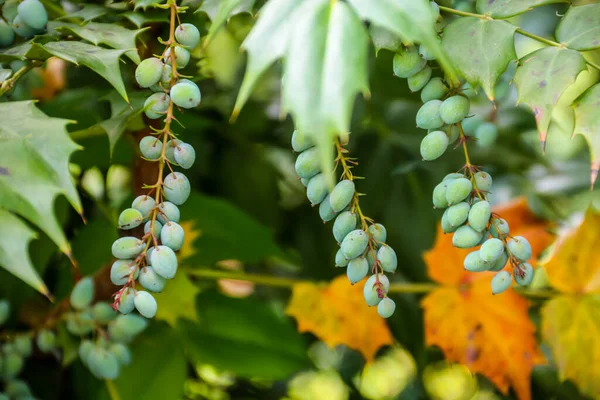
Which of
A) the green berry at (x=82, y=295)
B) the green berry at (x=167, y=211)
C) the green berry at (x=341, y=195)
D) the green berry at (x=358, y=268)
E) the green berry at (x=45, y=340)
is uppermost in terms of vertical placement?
the green berry at (x=341, y=195)

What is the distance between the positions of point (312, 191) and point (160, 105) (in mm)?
143

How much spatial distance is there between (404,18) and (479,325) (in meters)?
0.58

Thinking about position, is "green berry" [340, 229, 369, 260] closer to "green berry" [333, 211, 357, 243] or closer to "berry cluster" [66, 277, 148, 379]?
"green berry" [333, 211, 357, 243]

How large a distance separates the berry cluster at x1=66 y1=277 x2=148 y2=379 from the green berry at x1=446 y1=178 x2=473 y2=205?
15.0 inches

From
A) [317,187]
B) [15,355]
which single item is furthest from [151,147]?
[15,355]

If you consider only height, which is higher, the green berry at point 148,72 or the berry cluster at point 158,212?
the green berry at point 148,72

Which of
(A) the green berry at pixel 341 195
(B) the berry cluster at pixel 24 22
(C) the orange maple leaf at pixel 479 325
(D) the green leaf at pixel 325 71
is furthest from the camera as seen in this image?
(C) the orange maple leaf at pixel 479 325

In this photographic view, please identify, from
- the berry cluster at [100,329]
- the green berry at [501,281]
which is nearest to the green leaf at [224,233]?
the berry cluster at [100,329]

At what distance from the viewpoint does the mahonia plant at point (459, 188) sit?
50 cm

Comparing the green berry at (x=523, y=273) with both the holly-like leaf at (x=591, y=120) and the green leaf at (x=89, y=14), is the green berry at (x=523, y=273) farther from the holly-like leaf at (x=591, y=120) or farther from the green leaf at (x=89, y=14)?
the green leaf at (x=89, y=14)

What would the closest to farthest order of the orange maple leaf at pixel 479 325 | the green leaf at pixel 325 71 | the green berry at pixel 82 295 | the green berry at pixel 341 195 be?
the green leaf at pixel 325 71, the green berry at pixel 341 195, the green berry at pixel 82 295, the orange maple leaf at pixel 479 325

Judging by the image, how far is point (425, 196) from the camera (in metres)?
1.04

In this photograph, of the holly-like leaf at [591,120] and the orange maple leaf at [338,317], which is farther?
the orange maple leaf at [338,317]

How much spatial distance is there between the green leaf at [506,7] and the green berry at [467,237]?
0.65 feet
